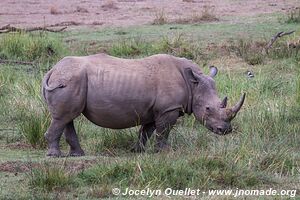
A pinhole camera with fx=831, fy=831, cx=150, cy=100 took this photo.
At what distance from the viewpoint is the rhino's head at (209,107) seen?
30.0 feet

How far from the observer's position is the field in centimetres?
740

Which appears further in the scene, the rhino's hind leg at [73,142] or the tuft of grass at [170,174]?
the rhino's hind leg at [73,142]

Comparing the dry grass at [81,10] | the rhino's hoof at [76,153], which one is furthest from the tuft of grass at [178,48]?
the dry grass at [81,10]

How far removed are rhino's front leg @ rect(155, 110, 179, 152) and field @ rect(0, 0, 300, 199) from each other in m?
0.15

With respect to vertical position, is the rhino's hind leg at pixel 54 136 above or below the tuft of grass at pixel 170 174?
below

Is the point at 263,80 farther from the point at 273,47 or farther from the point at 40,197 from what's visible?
the point at 40,197

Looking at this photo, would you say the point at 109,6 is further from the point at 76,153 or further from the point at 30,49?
the point at 76,153

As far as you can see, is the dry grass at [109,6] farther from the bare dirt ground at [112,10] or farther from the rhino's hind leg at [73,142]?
the rhino's hind leg at [73,142]

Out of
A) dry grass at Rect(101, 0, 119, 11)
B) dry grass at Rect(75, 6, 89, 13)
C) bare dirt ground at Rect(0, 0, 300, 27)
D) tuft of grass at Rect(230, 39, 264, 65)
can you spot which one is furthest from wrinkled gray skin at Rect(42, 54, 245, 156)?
dry grass at Rect(101, 0, 119, 11)

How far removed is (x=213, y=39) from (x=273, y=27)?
234 cm

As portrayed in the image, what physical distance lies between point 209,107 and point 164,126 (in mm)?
561

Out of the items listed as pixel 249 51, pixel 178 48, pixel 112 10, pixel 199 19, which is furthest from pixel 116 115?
pixel 112 10

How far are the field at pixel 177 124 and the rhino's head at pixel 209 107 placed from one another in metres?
0.17

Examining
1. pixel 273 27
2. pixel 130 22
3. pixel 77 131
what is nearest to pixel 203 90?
pixel 77 131
